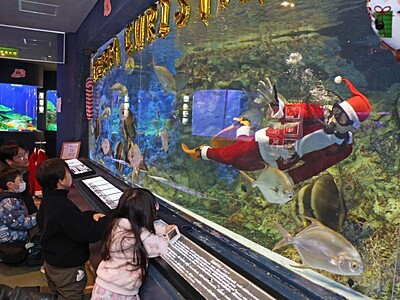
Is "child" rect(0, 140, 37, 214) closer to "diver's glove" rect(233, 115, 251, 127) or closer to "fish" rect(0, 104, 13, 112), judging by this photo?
"diver's glove" rect(233, 115, 251, 127)

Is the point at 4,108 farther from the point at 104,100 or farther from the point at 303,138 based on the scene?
the point at 303,138

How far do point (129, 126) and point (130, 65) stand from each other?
2.09 ft

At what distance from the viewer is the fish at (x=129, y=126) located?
3613 millimetres

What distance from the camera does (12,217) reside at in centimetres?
339

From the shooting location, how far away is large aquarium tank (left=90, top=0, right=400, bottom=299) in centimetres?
122

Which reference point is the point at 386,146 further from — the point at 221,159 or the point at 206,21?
the point at 206,21

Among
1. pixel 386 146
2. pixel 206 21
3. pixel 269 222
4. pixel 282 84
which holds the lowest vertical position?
pixel 269 222

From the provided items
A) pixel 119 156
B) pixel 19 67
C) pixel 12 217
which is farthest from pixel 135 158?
pixel 19 67

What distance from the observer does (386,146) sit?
1.20 m

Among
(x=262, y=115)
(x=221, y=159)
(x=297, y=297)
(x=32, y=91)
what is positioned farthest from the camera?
(x=32, y=91)

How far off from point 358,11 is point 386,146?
0.49 m

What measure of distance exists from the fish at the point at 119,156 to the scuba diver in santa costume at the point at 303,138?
7.35 feet

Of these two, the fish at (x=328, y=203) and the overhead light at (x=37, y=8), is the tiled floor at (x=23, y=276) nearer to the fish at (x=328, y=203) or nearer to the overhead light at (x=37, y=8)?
the fish at (x=328, y=203)

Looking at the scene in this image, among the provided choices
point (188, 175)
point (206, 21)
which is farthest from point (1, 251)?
point (206, 21)
